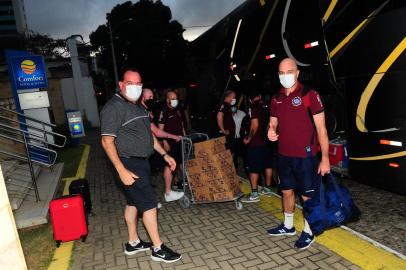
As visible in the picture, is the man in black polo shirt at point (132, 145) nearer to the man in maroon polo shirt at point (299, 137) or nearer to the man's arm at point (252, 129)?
the man in maroon polo shirt at point (299, 137)

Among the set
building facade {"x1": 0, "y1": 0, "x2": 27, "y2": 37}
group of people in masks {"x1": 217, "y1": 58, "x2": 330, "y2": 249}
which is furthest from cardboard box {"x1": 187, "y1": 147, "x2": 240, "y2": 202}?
building facade {"x1": 0, "y1": 0, "x2": 27, "y2": 37}

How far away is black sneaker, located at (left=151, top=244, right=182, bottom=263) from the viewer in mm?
3971

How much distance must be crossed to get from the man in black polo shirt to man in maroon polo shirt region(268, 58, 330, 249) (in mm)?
1530

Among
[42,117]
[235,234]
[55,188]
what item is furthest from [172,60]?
[235,234]

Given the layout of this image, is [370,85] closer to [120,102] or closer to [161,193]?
[120,102]

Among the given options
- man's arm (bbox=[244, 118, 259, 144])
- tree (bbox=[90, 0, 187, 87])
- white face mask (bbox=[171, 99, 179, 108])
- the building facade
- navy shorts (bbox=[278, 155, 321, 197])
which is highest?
the building facade

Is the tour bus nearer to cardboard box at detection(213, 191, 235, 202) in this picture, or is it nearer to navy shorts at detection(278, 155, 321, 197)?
navy shorts at detection(278, 155, 321, 197)

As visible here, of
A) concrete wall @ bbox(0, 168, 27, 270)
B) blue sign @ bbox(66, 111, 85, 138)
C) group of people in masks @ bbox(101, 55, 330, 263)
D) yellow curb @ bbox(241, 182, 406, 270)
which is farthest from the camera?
blue sign @ bbox(66, 111, 85, 138)

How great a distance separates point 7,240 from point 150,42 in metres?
32.4

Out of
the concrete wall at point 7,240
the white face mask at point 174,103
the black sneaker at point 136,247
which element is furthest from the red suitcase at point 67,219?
the white face mask at point 174,103

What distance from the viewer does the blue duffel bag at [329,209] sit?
371cm

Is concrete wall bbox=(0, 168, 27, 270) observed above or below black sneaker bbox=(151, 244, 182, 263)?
above

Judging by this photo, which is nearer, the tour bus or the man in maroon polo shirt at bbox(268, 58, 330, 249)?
the man in maroon polo shirt at bbox(268, 58, 330, 249)

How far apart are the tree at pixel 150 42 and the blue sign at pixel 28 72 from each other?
73.8 feet
